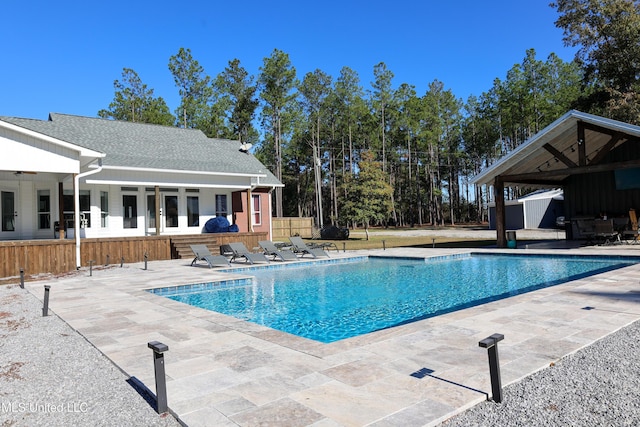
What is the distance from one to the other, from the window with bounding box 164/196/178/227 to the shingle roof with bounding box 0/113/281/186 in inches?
69.1

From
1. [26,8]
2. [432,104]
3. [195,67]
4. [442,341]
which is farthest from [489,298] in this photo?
[432,104]

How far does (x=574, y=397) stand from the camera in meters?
3.29

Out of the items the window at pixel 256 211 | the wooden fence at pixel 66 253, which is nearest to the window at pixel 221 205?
the window at pixel 256 211

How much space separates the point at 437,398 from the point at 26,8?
22898 mm

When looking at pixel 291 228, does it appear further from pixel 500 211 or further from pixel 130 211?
pixel 500 211

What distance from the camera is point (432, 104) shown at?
49875mm

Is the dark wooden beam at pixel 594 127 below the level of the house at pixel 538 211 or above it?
above

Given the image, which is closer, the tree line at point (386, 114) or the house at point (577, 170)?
the house at point (577, 170)

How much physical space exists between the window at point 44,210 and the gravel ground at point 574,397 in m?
17.2

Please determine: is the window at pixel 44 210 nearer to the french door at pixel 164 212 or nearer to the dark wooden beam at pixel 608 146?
the french door at pixel 164 212

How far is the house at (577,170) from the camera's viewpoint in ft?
50.8

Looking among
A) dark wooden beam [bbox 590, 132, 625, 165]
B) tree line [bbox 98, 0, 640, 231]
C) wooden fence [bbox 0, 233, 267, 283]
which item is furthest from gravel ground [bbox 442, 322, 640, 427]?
tree line [bbox 98, 0, 640, 231]

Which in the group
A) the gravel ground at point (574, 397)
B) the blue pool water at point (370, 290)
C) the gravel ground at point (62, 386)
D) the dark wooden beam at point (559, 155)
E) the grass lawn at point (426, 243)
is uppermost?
the dark wooden beam at point (559, 155)

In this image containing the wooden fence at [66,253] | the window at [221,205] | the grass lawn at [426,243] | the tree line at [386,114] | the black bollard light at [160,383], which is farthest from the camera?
the tree line at [386,114]
